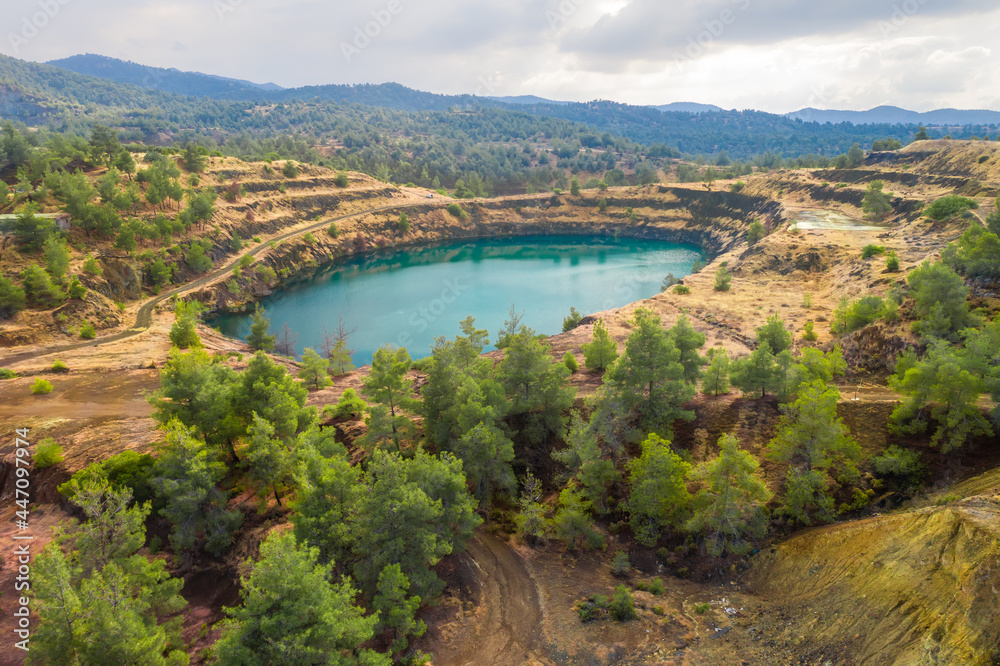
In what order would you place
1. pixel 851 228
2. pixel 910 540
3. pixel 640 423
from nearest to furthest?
pixel 910 540 < pixel 640 423 < pixel 851 228

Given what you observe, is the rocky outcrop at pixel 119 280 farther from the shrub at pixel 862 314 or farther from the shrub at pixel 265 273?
the shrub at pixel 862 314

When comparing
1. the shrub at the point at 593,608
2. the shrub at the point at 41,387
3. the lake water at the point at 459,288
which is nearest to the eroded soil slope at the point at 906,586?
the shrub at the point at 593,608

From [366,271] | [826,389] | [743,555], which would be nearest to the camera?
[743,555]

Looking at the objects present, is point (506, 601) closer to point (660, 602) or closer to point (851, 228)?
point (660, 602)

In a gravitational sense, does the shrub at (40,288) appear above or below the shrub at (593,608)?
above

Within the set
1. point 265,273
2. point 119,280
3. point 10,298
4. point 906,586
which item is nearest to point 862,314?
point 906,586

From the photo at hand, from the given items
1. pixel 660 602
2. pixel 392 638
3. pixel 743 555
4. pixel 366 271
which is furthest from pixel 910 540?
pixel 366 271
